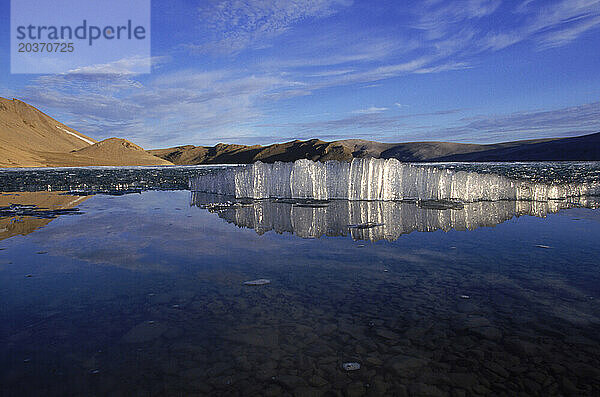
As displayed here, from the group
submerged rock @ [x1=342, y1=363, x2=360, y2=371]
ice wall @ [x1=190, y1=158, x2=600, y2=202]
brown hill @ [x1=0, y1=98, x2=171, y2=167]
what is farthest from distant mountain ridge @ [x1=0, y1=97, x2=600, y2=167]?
submerged rock @ [x1=342, y1=363, x2=360, y2=371]

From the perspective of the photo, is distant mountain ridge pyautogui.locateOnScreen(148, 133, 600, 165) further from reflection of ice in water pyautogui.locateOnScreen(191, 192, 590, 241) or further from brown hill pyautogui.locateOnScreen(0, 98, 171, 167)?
reflection of ice in water pyautogui.locateOnScreen(191, 192, 590, 241)

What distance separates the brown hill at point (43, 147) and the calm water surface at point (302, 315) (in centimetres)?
7557

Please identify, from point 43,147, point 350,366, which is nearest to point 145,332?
point 350,366

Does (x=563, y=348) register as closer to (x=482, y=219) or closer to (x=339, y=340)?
(x=339, y=340)

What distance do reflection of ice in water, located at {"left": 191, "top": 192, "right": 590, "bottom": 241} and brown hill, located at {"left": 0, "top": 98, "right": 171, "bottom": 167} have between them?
2849 inches

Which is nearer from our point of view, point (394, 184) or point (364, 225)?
point (364, 225)

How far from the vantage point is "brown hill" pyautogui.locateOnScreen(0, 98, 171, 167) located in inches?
3078

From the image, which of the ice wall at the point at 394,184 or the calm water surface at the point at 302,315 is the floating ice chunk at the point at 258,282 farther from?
the ice wall at the point at 394,184

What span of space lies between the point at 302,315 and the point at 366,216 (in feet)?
19.5

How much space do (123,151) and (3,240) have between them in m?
108

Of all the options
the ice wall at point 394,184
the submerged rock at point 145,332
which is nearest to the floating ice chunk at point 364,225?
the ice wall at point 394,184

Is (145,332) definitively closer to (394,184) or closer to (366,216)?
(366,216)

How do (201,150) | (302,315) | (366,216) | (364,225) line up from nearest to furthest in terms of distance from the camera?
1. (302,315)
2. (364,225)
3. (366,216)
4. (201,150)

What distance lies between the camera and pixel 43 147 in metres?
117
